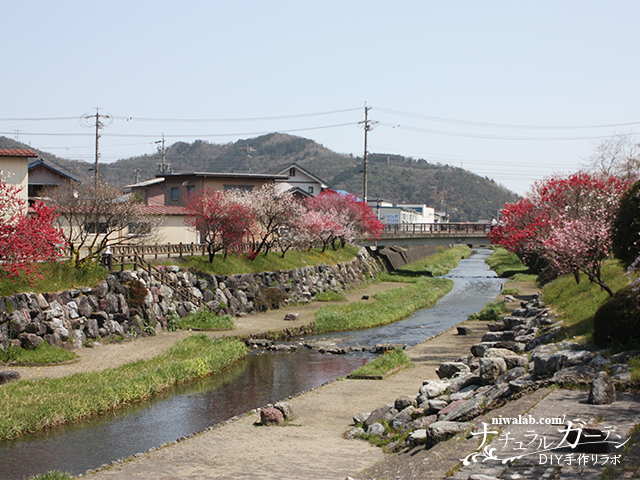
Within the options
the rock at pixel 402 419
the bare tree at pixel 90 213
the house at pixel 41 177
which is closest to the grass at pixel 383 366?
the rock at pixel 402 419

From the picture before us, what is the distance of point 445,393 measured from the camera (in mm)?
15531

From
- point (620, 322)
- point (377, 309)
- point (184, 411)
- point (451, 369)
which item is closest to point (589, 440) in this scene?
point (620, 322)

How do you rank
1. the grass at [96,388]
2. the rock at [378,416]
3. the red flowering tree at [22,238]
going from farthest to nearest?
the red flowering tree at [22,238]
the grass at [96,388]
the rock at [378,416]

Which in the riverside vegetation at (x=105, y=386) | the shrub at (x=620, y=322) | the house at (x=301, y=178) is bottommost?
the riverside vegetation at (x=105, y=386)

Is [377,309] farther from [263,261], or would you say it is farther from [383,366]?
[383,366]

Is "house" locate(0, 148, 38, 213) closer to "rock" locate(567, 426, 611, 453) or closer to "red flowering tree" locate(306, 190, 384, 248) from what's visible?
"rock" locate(567, 426, 611, 453)

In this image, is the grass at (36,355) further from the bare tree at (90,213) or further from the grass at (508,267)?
the grass at (508,267)

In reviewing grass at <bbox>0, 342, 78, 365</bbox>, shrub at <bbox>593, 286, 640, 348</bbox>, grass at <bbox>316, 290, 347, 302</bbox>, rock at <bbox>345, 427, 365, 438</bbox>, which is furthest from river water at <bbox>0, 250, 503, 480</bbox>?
grass at <bbox>316, 290, 347, 302</bbox>

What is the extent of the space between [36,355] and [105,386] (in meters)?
5.51

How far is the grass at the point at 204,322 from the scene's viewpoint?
30469mm

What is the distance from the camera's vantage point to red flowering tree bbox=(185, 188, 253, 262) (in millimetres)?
37344

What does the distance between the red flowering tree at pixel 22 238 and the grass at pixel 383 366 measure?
12.9 m

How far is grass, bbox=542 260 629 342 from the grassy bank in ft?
31.8

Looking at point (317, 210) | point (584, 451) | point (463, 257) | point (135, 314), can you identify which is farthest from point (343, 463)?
point (463, 257)
